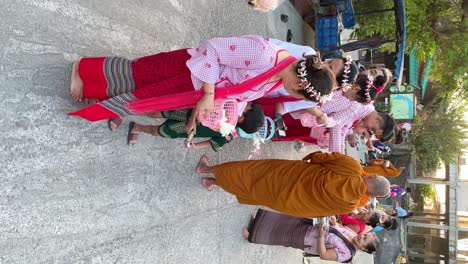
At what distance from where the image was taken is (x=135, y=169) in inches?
130

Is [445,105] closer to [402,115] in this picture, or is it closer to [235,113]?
[402,115]

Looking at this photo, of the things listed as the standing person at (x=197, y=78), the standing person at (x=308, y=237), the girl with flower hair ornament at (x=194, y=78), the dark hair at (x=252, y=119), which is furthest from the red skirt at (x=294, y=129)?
the standing person at (x=197, y=78)

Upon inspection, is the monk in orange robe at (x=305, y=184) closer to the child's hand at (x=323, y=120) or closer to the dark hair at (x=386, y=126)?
the child's hand at (x=323, y=120)

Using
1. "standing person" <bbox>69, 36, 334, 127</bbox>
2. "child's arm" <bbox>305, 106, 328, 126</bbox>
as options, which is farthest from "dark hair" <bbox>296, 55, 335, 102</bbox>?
"child's arm" <bbox>305, 106, 328, 126</bbox>

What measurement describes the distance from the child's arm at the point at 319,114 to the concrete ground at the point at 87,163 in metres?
1.37

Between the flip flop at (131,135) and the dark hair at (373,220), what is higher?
the flip flop at (131,135)

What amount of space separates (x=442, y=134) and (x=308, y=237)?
35.0 ft

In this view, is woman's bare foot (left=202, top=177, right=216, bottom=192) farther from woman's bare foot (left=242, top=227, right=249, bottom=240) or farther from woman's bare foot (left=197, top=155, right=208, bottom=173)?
woman's bare foot (left=242, top=227, right=249, bottom=240)

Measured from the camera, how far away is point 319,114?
3551mm

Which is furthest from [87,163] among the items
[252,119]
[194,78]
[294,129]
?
[294,129]

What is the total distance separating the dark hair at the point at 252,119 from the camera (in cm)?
309

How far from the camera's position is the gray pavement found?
7.71ft

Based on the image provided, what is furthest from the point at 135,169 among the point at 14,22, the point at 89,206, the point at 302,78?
the point at 302,78

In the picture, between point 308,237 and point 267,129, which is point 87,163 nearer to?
point 267,129
